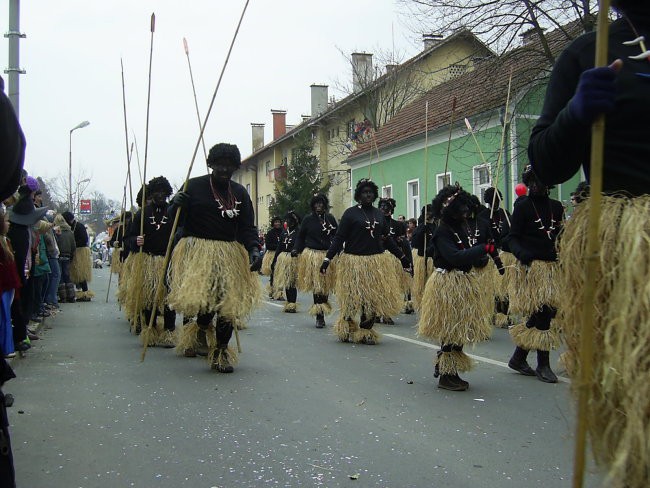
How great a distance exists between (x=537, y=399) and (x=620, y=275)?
4.29 metres

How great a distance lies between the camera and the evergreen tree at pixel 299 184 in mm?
40594

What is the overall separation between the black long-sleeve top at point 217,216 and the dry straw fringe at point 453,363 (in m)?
2.18

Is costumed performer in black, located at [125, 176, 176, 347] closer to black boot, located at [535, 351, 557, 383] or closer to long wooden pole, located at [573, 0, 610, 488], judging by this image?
black boot, located at [535, 351, 557, 383]

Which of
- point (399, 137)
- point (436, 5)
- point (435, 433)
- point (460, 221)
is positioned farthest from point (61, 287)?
point (399, 137)

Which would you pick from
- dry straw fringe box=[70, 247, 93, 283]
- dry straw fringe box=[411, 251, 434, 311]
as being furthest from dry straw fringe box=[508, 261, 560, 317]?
dry straw fringe box=[70, 247, 93, 283]

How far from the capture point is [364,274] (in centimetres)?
920

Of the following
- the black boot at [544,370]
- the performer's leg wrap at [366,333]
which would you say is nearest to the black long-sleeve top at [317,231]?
the performer's leg wrap at [366,333]

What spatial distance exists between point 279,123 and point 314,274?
4559cm

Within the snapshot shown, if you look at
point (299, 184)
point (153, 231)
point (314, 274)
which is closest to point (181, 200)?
point (153, 231)

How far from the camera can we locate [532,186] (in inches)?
286

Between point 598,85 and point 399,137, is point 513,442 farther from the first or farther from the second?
point 399,137

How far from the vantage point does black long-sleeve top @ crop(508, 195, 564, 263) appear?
7.05m

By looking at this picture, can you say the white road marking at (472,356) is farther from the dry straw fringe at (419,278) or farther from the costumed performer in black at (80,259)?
the costumed performer in black at (80,259)

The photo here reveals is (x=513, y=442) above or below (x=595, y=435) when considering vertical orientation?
below
